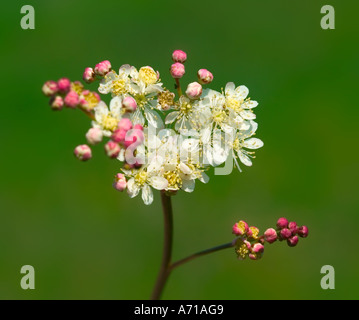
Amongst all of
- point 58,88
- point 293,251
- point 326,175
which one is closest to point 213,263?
point 293,251

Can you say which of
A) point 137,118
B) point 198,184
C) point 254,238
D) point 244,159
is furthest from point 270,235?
point 198,184

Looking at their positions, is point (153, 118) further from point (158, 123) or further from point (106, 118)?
point (106, 118)

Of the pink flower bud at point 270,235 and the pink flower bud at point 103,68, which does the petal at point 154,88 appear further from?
the pink flower bud at point 270,235

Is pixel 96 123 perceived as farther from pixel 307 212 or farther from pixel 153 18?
pixel 153 18

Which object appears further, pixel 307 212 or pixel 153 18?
pixel 153 18

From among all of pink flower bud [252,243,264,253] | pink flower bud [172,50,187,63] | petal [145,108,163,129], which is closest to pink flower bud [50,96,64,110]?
petal [145,108,163,129]
